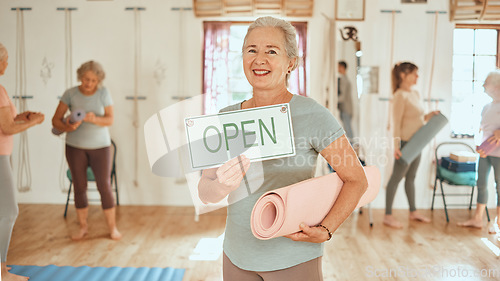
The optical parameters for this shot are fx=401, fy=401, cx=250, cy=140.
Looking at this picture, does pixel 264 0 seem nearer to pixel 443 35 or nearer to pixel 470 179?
pixel 443 35

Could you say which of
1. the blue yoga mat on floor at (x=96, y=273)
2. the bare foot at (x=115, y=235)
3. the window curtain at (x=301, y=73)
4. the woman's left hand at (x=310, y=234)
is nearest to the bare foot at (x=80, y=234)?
the bare foot at (x=115, y=235)

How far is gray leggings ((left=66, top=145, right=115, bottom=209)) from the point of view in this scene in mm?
2877

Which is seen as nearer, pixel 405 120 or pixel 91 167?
pixel 91 167

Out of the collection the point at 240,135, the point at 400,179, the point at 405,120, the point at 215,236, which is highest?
the point at 240,135

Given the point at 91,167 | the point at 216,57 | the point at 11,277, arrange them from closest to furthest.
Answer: the point at 11,277
the point at 91,167
the point at 216,57

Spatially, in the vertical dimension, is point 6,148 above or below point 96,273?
above

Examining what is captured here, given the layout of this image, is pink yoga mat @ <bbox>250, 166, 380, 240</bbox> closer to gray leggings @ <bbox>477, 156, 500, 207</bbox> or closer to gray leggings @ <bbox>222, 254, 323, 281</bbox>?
gray leggings @ <bbox>222, 254, 323, 281</bbox>

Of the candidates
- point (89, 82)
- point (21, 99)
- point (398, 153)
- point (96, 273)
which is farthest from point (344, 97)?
point (21, 99)

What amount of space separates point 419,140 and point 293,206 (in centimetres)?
284

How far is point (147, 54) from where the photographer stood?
384 centimetres

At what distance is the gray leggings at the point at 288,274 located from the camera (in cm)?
100

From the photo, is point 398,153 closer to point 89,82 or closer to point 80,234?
point 89,82

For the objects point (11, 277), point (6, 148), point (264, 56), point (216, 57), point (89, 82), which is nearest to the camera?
point (264, 56)

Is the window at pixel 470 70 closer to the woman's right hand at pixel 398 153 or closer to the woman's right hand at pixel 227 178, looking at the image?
the woman's right hand at pixel 398 153
